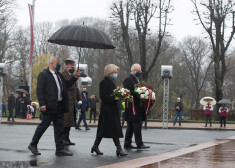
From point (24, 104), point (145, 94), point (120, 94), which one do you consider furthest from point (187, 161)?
point (24, 104)

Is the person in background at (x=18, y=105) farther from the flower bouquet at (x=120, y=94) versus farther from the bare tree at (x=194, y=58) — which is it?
the bare tree at (x=194, y=58)

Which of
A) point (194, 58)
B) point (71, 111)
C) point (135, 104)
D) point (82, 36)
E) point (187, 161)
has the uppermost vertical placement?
point (194, 58)

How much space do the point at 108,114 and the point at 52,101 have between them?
112 centimetres

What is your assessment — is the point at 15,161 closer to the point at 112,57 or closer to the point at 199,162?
the point at 199,162

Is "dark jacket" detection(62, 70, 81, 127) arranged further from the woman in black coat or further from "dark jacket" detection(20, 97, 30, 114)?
"dark jacket" detection(20, 97, 30, 114)

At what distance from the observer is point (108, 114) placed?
9422 mm

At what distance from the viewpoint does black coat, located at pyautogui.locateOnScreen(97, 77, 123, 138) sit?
9344mm

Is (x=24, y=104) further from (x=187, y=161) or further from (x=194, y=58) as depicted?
(x=194, y=58)

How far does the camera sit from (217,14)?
37594mm

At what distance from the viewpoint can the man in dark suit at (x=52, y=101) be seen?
911cm

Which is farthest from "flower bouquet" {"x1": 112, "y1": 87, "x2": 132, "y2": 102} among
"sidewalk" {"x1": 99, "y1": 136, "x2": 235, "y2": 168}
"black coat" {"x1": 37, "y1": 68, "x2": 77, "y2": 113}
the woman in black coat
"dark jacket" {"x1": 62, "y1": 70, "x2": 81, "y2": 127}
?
"dark jacket" {"x1": 62, "y1": 70, "x2": 81, "y2": 127}

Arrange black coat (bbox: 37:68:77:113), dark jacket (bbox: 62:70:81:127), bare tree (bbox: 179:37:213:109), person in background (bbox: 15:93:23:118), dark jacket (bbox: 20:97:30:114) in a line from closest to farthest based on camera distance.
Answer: black coat (bbox: 37:68:77:113), dark jacket (bbox: 62:70:81:127), dark jacket (bbox: 20:97:30:114), person in background (bbox: 15:93:23:118), bare tree (bbox: 179:37:213:109)

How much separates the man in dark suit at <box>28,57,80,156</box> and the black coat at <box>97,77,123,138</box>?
2.05 ft

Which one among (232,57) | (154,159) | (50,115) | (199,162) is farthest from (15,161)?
(232,57)
